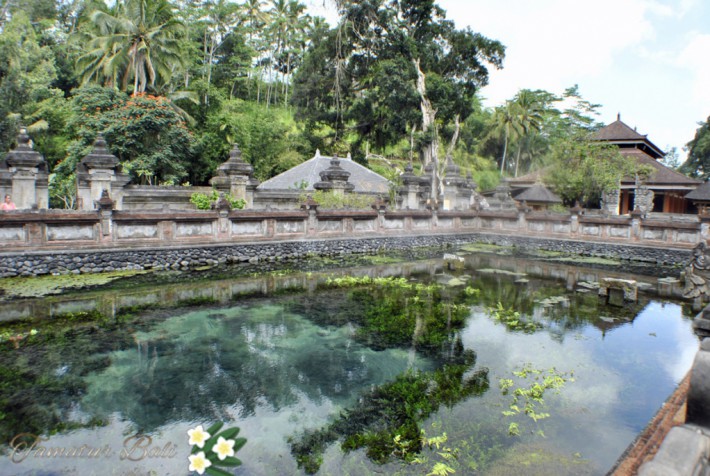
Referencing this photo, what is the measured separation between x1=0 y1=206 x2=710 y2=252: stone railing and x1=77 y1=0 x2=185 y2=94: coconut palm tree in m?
17.9

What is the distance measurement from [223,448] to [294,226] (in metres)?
13.3

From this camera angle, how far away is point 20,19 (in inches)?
1042

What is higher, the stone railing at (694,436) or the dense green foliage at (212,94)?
the dense green foliage at (212,94)

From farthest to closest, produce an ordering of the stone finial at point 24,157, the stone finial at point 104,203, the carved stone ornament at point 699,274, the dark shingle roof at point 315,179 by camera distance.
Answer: the dark shingle roof at point 315,179, the stone finial at point 24,157, the stone finial at point 104,203, the carved stone ornament at point 699,274

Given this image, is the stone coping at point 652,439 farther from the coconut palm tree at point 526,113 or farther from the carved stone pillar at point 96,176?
the coconut palm tree at point 526,113

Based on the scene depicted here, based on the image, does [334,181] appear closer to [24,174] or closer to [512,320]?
[24,174]

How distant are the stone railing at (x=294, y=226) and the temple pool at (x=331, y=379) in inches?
95.6

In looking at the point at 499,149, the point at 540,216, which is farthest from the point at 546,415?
the point at 499,149

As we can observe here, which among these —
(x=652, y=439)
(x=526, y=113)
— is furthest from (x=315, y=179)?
(x=526, y=113)

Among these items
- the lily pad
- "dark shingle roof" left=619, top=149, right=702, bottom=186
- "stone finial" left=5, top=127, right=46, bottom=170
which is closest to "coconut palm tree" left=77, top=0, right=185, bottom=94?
"stone finial" left=5, top=127, right=46, bottom=170

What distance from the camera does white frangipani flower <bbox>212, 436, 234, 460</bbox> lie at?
2701mm

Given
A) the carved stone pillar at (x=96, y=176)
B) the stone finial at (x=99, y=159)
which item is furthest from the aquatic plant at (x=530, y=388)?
the stone finial at (x=99, y=159)

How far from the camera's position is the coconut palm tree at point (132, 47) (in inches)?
1055

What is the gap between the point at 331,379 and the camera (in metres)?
6.17
